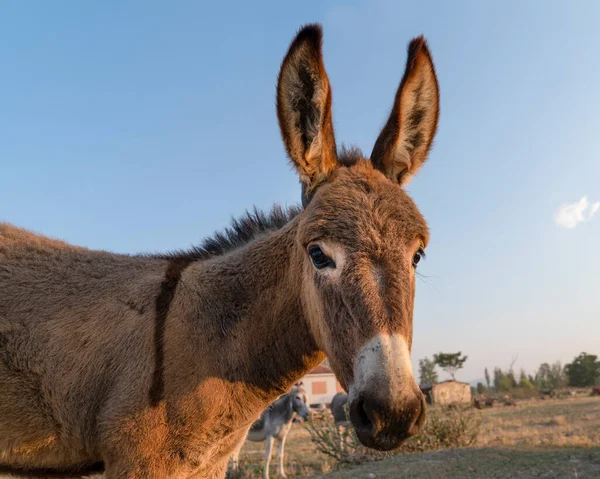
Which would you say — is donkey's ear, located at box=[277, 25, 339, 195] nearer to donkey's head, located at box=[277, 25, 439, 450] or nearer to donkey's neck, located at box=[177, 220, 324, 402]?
donkey's head, located at box=[277, 25, 439, 450]

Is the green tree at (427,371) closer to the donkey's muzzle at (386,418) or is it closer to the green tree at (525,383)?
the green tree at (525,383)

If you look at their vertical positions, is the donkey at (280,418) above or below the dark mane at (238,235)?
below

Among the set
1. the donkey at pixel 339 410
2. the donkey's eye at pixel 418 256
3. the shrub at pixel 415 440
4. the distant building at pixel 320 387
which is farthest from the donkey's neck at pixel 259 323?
the distant building at pixel 320 387

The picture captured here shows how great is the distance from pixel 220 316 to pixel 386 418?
62.2 inches

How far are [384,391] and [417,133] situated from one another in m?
2.33

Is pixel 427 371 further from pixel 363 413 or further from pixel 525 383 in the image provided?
pixel 363 413

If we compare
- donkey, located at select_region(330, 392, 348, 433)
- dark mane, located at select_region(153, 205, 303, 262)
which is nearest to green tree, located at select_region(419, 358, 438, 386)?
donkey, located at select_region(330, 392, 348, 433)

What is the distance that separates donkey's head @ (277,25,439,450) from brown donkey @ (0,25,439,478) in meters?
0.01

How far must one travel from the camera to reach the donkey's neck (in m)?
3.20

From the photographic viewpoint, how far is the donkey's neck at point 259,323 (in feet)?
10.5

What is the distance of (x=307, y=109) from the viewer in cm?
344

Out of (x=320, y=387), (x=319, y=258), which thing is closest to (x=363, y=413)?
(x=319, y=258)

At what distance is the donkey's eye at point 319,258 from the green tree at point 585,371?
6892 cm

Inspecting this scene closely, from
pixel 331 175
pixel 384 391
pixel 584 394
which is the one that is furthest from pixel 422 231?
pixel 584 394
